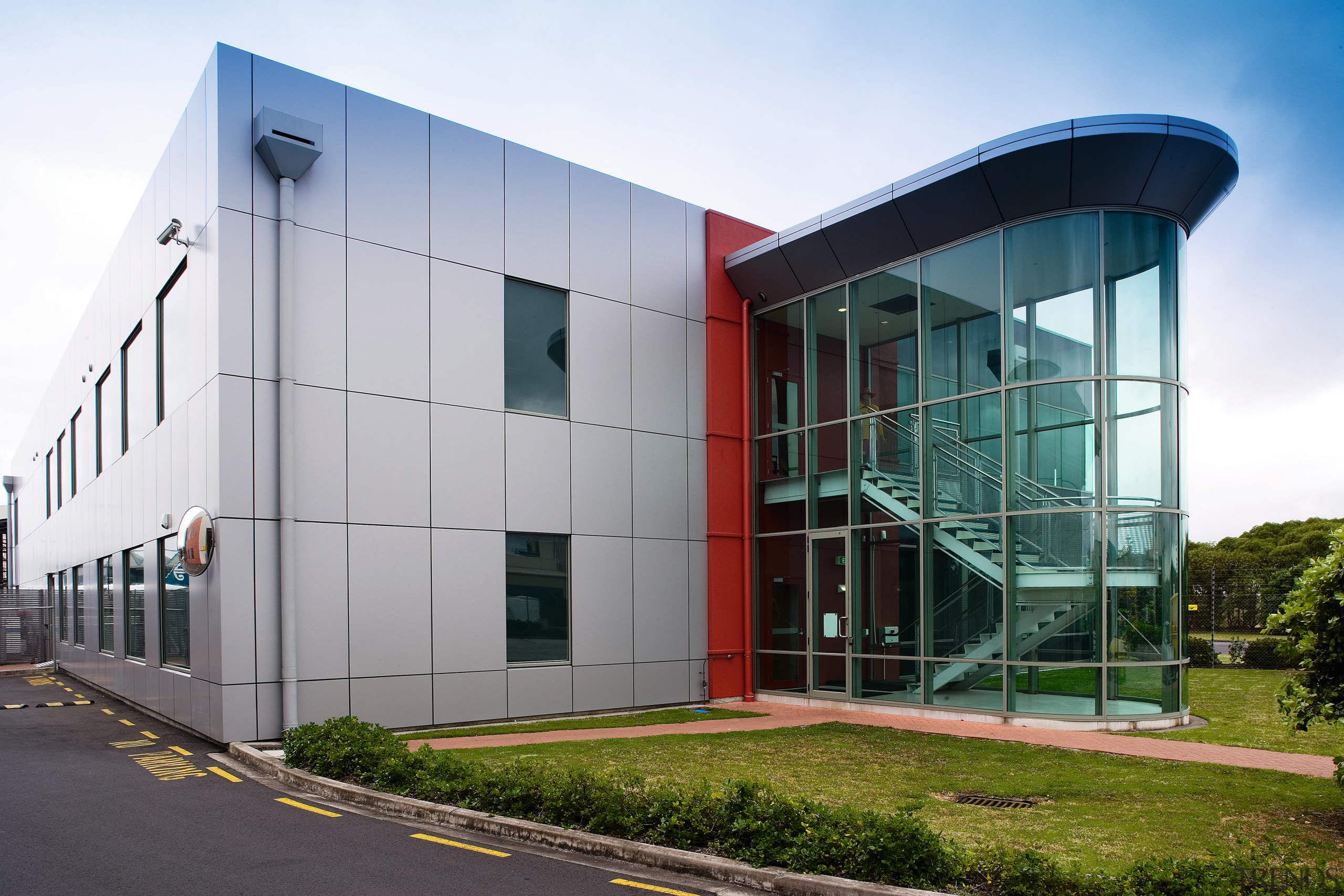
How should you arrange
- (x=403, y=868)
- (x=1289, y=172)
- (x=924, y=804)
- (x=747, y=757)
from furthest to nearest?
(x=1289, y=172) < (x=747, y=757) < (x=924, y=804) < (x=403, y=868)

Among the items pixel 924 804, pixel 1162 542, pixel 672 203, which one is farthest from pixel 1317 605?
pixel 672 203

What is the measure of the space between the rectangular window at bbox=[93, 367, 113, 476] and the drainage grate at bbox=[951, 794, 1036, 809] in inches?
689

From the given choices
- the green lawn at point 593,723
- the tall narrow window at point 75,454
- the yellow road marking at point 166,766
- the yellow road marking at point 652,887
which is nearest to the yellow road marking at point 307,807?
the yellow road marking at point 166,766

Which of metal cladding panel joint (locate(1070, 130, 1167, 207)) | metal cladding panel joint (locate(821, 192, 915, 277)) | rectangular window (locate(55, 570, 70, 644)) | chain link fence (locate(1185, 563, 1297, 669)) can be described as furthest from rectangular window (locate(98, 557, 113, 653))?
Answer: chain link fence (locate(1185, 563, 1297, 669))

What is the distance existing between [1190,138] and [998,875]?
11.1 metres

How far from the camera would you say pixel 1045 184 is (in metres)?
13.3

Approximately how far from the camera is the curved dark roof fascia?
41.4 ft

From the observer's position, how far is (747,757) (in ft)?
35.4

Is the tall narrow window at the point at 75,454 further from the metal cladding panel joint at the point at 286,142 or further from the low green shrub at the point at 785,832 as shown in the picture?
the low green shrub at the point at 785,832

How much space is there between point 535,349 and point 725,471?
15.3 feet

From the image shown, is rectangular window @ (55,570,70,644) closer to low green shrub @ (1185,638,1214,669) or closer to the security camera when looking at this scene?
the security camera

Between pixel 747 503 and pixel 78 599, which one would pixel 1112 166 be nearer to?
pixel 747 503

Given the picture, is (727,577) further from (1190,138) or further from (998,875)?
(998,875)

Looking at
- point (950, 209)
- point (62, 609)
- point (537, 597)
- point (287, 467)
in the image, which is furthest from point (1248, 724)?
point (62, 609)
